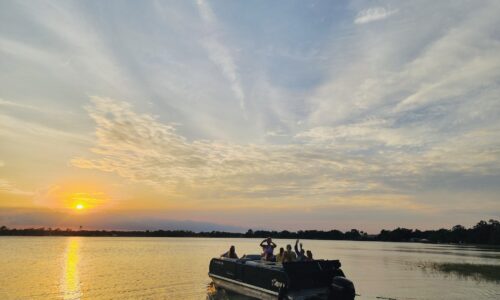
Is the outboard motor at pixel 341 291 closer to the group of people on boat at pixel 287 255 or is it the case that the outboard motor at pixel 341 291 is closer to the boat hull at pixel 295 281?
the boat hull at pixel 295 281

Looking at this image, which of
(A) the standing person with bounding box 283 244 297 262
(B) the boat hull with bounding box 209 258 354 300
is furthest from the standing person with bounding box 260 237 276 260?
(A) the standing person with bounding box 283 244 297 262

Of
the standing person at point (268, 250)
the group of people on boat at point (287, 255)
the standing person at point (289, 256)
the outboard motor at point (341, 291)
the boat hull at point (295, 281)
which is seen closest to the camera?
the outboard motor at point (341, 291)

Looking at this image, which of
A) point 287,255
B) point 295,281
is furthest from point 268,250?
point 295,281

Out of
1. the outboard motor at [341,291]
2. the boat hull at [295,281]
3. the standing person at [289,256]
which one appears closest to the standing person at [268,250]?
the boat hull at [295,281]

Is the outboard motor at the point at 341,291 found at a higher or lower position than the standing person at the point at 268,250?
lower

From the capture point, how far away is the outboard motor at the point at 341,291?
535 inches

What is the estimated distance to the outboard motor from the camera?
13.6m

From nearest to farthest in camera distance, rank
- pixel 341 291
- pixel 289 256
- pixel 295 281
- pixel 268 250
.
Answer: pixel 341 291
pixel 295 281
pixel 289 256
pixel 268 250

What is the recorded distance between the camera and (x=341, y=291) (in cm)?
1366

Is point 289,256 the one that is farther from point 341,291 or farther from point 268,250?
point 341,291

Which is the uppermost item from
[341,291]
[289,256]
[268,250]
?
[268,250]

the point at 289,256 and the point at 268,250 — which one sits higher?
the point at 268,250

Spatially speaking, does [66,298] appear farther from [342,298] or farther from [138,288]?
[342,298]

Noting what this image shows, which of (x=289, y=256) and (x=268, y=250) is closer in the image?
(x=289, y=256)
